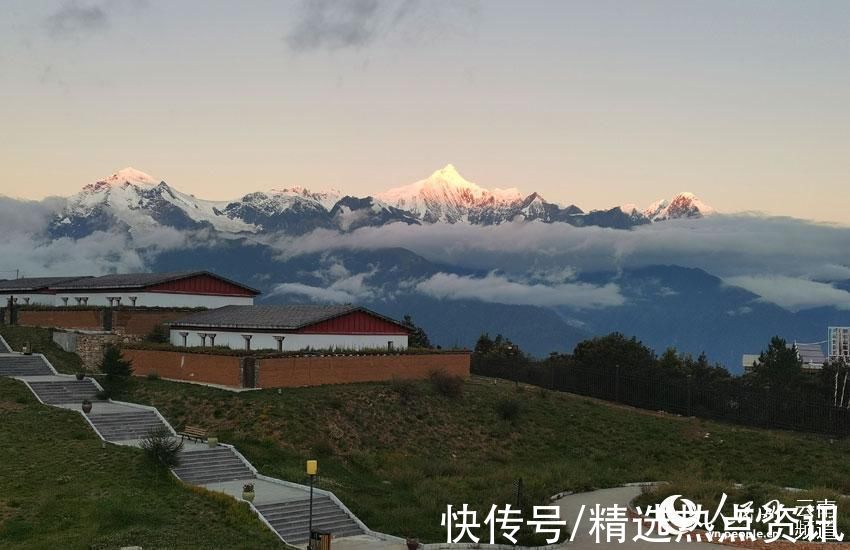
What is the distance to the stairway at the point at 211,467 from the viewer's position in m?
30.3

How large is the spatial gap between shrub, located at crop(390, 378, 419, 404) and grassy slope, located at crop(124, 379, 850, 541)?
0.31 metres

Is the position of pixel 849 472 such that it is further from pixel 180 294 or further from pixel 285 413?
pixel 180 294

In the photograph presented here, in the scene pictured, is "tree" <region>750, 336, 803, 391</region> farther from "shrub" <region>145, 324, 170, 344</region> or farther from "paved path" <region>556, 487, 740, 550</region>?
"shrub" <region>145, 324, 170, 344</region>

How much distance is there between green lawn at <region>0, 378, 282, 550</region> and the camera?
75.1 feet

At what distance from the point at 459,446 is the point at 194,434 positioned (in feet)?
41.2

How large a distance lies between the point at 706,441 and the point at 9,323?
4583 cm

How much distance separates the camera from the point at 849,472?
132ft

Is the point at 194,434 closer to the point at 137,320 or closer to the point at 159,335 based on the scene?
the point at 159,335

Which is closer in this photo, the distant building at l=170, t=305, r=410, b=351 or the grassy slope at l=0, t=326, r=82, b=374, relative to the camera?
the distant building at l=170, t=305, r=410, b=351

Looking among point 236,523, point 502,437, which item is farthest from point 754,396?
point 236,523

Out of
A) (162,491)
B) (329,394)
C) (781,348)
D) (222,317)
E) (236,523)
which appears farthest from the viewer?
(781,348)

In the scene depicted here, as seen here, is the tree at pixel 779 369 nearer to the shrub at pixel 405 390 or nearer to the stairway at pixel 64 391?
the shrub at pixel 405 390

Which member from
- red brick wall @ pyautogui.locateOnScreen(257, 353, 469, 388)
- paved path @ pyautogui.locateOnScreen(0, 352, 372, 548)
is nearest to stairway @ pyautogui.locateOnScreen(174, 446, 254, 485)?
paved path @ pyautogui.locateOnScreen(0, 352, 372, 548)

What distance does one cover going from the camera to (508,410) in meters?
44.7
